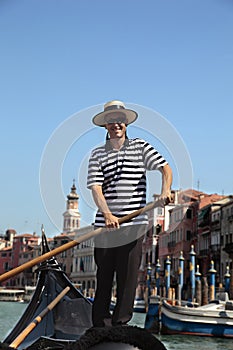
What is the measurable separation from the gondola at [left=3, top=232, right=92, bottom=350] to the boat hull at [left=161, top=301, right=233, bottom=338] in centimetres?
645

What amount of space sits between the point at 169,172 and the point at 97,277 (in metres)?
0.30

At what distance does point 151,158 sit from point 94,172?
0.14 m

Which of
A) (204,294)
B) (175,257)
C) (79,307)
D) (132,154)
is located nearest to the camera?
(132,154)

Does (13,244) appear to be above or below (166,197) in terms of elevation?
above

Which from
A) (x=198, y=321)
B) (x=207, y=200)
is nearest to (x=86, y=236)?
(x=198, y=321)

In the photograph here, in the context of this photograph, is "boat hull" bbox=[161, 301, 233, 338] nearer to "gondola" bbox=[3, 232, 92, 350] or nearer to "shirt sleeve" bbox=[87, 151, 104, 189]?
"gondola" bbox=[3, 232, 92, 350]

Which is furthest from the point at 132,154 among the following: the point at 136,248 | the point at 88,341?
the point at 88,341

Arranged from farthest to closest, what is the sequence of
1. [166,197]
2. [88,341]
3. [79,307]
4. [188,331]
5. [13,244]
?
[13,244]
[188,331]
[79,307]
[166,197]
[88,341]

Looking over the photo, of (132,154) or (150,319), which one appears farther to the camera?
(150,319)

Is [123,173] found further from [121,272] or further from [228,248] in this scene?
[228,248]

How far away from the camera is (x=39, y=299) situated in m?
2.33

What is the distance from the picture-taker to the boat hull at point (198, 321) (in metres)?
8.52

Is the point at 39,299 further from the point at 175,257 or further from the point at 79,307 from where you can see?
the point at 175,257

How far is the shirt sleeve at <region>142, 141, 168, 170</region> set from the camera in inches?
58.0
